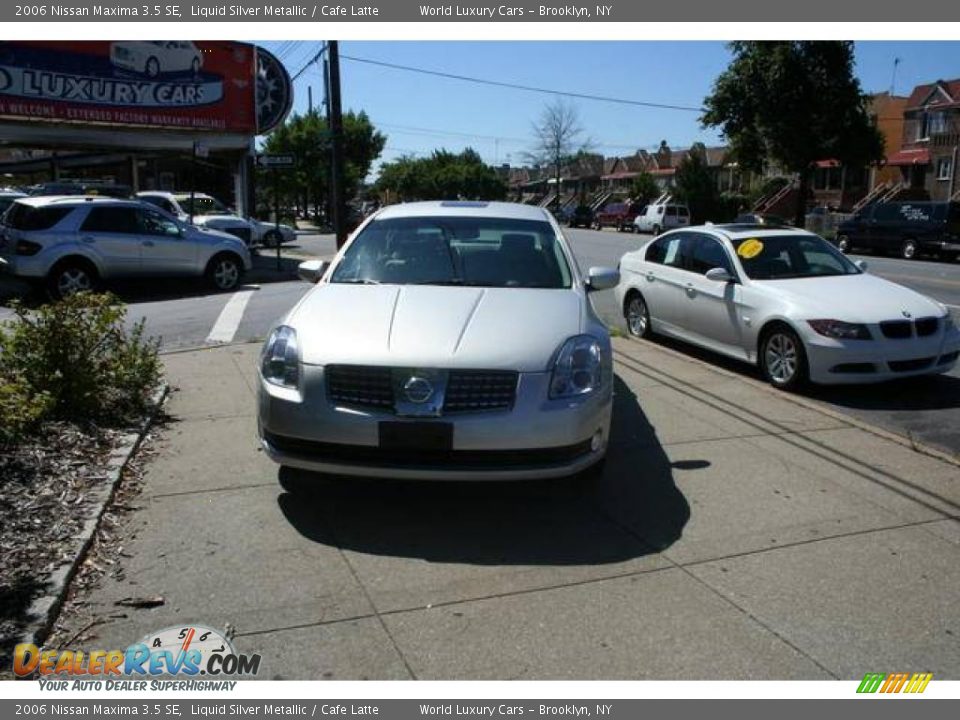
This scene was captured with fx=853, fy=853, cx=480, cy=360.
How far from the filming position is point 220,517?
4.63m

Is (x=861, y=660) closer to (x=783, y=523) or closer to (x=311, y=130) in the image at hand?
(x=783, y=523)

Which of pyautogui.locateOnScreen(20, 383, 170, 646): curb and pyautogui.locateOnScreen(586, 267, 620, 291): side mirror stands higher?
pyautogui.locateOnScreen(586, 267, 620, 291): side mirror

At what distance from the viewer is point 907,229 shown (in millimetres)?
28125

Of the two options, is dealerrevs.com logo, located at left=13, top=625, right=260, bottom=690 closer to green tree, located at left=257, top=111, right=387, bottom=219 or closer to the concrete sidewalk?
the concrete sidewalk

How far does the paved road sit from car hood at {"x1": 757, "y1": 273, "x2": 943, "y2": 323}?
74cm

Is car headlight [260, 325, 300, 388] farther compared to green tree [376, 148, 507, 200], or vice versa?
green tree [376, 148, 507, 200]

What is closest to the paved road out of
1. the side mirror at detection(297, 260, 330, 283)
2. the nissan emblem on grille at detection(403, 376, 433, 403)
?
the side mirror at detection(297, 260, 330, 283)

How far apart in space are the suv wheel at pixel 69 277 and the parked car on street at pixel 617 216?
133ft

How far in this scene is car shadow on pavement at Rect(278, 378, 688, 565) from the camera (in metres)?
4.25

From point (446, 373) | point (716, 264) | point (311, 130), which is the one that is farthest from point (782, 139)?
point (446, 373)

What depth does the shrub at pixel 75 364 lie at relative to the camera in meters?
5.78

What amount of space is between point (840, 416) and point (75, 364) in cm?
581

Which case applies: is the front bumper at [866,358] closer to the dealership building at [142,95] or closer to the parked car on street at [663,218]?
the dealership building at [142,95]

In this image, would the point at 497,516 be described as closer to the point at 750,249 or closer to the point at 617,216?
the point at 750,249
